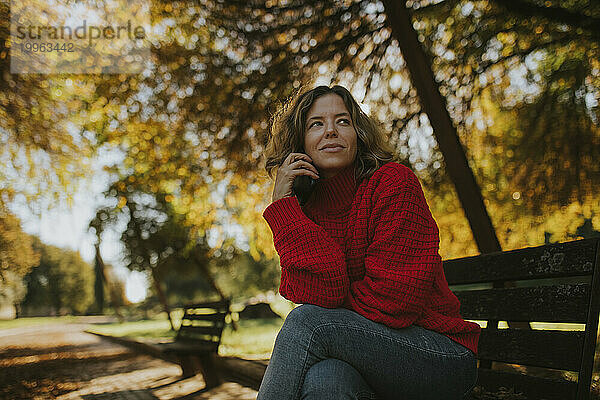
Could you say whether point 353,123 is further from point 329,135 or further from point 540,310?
point 540,310

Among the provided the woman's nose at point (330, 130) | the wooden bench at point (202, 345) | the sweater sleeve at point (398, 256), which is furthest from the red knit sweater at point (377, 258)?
the wooden bench at point (202, 345)

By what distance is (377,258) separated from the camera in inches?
56.0

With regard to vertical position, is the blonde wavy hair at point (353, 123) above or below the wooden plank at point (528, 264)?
above

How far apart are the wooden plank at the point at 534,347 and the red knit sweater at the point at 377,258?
28 cm

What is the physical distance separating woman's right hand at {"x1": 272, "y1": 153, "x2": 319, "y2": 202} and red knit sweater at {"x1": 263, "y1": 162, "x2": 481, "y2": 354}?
0.21 feet

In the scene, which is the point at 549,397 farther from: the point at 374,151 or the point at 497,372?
the point at 374,151

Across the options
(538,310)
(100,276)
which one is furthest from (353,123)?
(100,276)

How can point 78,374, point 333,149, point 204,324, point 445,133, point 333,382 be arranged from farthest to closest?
point 78,374
point 204,324
point 445,133
point 333,149
point 333,382

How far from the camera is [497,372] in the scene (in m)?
1.88

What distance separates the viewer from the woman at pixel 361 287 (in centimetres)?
126

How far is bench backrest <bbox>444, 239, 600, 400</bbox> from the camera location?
1462 millimetres

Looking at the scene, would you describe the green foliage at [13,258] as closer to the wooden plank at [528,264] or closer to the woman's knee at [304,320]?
the wooden plank at [528,264]

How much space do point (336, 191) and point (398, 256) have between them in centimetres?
42

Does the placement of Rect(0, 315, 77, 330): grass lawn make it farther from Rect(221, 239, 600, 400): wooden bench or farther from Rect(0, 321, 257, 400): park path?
Rect(221, 239, 600, 400): wooden bench
